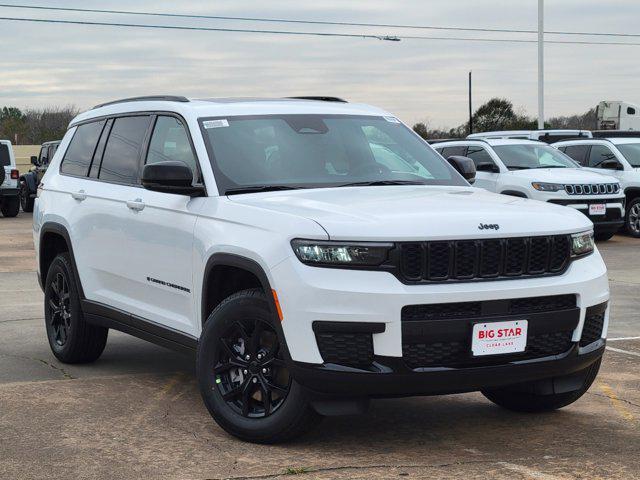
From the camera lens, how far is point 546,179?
19.8 meters

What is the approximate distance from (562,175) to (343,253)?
15.2 m

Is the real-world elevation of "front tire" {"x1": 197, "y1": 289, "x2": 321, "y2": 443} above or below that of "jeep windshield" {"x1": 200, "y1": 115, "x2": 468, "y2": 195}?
below

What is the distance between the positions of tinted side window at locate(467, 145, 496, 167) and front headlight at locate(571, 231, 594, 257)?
49.5ft

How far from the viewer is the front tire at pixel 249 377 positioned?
5.67 metres

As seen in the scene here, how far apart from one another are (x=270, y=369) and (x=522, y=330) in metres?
1.25

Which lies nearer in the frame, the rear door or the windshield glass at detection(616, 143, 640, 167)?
the rear door

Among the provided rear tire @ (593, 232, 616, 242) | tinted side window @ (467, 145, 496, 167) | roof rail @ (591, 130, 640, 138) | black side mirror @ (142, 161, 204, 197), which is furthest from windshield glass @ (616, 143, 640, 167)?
black side mirror @ (142, 161, 204, 197)

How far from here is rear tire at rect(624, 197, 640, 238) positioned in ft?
71.1

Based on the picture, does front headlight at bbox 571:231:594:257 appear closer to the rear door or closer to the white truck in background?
the rear door

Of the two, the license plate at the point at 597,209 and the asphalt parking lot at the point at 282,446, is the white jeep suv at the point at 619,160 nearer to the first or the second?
the license plate at the point at 597,209

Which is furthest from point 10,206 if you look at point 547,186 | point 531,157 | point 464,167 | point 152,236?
point 464,167

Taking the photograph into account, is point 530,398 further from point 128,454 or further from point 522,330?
point 128,454

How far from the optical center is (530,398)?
6559 millimetres

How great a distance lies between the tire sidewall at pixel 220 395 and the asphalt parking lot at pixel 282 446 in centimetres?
10
